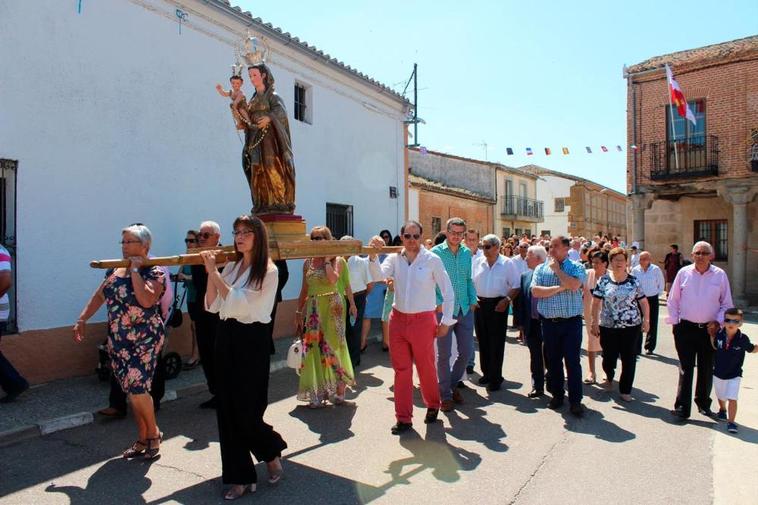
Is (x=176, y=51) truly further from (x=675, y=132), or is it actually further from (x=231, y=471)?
(x=675, y=132)

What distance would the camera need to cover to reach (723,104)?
17969mm

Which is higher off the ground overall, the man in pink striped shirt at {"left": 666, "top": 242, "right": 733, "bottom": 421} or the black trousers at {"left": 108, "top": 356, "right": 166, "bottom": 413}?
the man in pink striped shirt at {"left": 666, "top": 242, "right": 733, "bottom": 421}

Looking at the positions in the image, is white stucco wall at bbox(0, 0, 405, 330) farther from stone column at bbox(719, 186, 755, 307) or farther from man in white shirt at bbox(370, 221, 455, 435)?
stone column at bbox(719, 186, 755, 307)

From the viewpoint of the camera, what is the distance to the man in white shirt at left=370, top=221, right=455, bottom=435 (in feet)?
17.3

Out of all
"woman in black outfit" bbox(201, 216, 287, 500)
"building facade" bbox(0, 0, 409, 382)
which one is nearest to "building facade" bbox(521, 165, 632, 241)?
"building facade" bbox(0, 0, 409, 382)

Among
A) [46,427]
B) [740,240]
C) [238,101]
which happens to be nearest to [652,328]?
[238,101]

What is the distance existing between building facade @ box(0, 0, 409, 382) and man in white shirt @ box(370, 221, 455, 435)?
3.45m

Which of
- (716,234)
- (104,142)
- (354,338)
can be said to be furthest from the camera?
(716,234)

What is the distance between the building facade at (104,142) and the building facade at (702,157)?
1323 cm

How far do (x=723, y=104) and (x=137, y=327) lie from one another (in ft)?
62.3

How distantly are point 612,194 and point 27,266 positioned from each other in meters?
50.1

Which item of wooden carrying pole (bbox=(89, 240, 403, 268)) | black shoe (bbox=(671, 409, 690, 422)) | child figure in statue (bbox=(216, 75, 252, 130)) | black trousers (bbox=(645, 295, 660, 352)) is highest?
child figure in statue (bbox=(216, 75, 252, 130))

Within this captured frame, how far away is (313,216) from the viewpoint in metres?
11.5

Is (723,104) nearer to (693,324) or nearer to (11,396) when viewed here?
(693,324)
